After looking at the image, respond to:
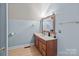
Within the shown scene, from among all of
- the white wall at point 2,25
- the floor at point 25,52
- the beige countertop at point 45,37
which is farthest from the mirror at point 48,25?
the white wall at point 2,25

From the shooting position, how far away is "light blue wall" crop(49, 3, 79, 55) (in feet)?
3.60

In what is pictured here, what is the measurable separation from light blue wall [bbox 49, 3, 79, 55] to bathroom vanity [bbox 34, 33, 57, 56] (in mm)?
50

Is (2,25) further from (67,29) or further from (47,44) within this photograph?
(67,29)

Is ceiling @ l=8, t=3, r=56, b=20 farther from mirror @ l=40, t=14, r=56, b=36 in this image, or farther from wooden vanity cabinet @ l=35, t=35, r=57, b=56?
wooden vanity cabinet @ l=35, t=35, r=57, b=56

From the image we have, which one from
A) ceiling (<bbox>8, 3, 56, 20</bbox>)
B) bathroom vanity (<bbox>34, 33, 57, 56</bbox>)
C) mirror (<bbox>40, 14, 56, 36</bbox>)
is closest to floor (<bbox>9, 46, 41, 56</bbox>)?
bathroom vanity (<bbox>34, 33, 57, 56</bbox>)

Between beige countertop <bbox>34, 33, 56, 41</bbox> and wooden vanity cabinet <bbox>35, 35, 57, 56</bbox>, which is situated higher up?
beige countertop <bbox>34, 33, 56, 41</bbox>

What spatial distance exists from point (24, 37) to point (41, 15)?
27 cm

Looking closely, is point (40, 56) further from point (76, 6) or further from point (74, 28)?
point (76, 6)

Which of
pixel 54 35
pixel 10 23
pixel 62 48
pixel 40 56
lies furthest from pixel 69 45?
pixel 10 23

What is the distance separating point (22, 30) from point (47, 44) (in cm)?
28

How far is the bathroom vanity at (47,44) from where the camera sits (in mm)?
1095

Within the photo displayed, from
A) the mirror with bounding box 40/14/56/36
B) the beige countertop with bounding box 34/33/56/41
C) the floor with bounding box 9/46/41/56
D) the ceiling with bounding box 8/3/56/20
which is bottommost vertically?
the floor with bounding box 9/46/41/56

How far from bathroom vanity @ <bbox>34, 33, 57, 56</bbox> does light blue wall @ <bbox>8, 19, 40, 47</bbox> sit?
0.22 ft

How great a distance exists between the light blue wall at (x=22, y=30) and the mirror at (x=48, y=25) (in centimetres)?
6
